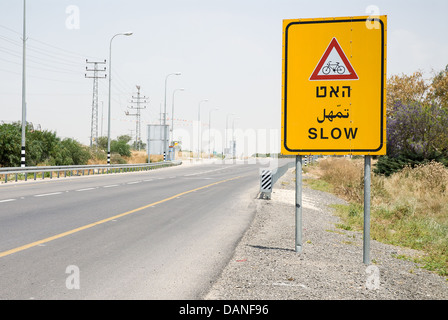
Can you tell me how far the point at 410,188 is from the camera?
22500 millimetres

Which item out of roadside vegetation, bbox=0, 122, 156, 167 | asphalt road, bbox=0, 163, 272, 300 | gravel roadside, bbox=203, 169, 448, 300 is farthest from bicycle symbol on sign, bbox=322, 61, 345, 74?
roadside vegetation, bbox=0, 122, 156, 167

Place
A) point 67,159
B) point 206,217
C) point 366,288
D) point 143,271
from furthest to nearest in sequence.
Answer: point 67,159
point 206,217
point 143,271
point 366,288

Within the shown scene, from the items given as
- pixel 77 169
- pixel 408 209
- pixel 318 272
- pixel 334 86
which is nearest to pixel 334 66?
pixel 334 86

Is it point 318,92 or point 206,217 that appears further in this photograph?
point 206,217

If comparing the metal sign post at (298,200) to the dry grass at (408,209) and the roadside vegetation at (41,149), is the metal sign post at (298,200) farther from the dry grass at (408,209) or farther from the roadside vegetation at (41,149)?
the roadside vegetation at (41,149)

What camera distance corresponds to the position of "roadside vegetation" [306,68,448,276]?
1126cm

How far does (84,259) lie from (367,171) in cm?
468

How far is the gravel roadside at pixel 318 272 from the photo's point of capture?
531cm

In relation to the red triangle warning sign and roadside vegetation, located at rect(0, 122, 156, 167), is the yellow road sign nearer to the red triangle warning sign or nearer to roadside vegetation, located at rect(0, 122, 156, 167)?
the red triangle warning sign

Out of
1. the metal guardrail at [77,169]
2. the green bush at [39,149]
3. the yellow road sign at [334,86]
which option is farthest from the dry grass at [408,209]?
the green bush at [39,149]

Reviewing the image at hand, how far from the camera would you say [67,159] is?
137 ft

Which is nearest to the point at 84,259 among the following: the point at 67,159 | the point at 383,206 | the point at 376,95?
the point at 376,95
